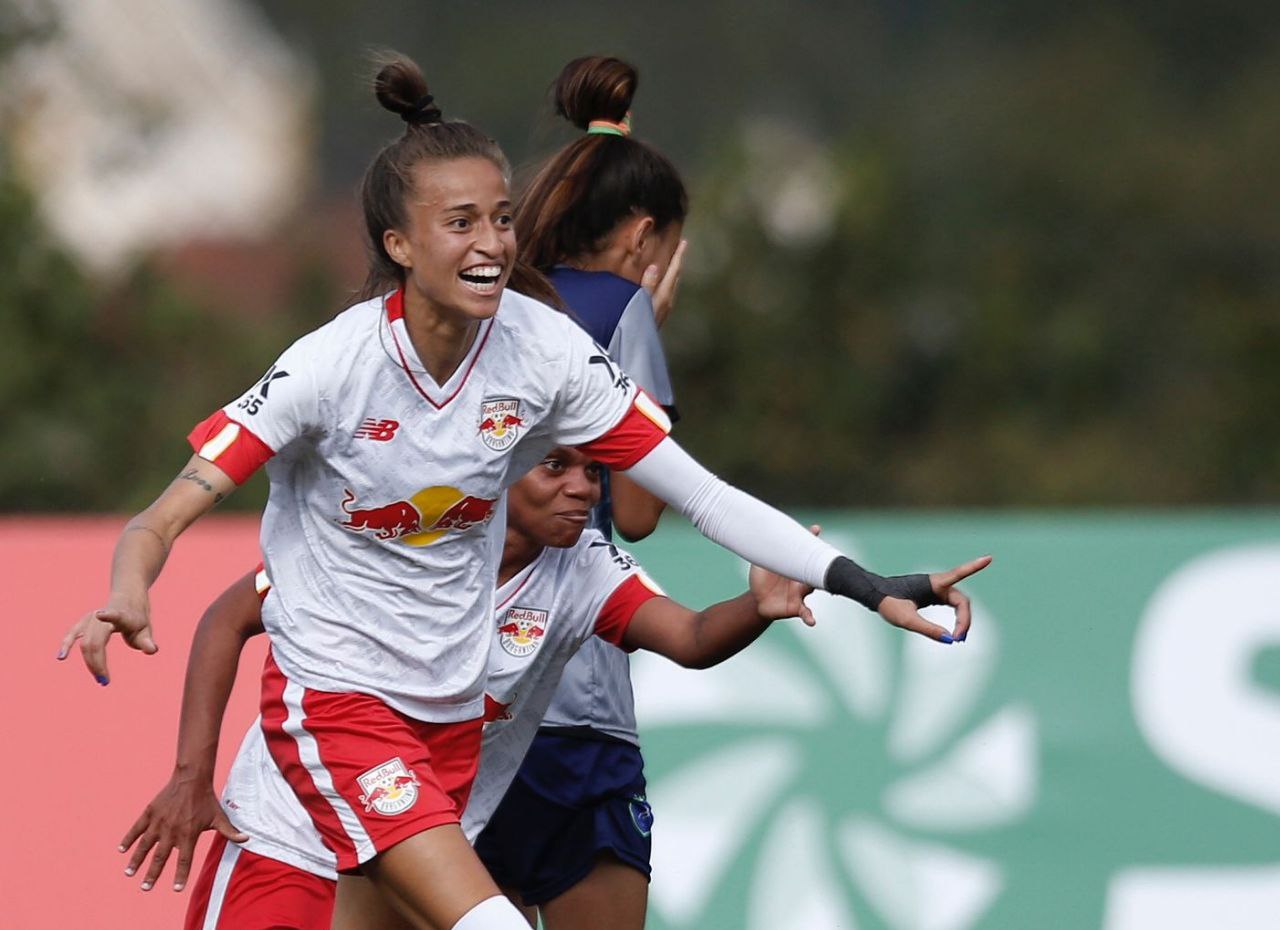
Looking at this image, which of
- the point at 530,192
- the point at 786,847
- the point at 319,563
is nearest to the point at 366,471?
the point at 319,563

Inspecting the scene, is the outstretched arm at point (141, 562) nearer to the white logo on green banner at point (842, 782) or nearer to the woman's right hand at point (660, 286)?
the woman's right hand at point (660, 286)

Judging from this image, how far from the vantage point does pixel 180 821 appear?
4008 mm

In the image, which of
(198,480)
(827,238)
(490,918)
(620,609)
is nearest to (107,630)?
(198,480)

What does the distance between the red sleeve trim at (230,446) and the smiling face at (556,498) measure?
2.27ft

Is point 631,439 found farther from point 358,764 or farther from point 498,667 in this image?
point 358,764

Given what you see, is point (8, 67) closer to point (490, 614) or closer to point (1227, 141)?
point (490, 614)

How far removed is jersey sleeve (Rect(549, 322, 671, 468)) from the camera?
3777 mm

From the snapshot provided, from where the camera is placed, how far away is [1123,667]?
570 centimetres

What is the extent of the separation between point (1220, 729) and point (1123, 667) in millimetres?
294

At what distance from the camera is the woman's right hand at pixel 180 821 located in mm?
4008

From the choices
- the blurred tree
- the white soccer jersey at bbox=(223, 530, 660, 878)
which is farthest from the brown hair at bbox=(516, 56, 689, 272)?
the blurred tree

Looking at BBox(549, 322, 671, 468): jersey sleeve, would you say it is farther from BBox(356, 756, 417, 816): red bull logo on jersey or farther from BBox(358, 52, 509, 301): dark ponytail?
BBox(356, 756, 417, 816): red bull logo on jersey

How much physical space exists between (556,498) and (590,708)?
56 cm

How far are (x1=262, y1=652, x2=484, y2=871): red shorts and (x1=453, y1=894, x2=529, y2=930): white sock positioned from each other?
168mm
